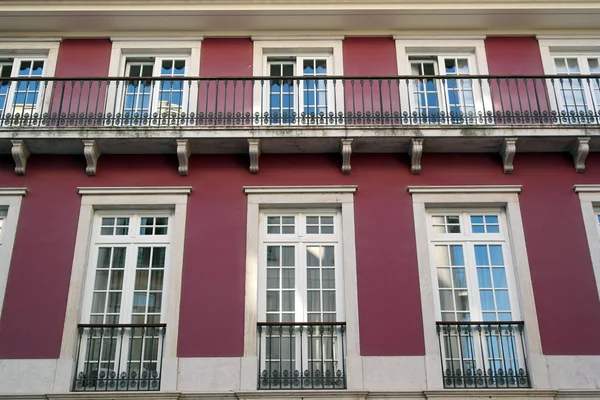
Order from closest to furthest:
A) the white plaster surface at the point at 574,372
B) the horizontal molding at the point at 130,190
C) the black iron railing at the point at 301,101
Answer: the white plaster surface at the point at 574,372, the horizontal molding at the point at 130,190, the black iron railing at the point at 301,101

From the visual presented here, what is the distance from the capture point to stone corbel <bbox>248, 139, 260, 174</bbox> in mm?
10586

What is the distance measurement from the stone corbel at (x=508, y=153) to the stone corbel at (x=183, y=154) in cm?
493

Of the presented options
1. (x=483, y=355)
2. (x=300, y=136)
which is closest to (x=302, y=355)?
(x=483, y=355)

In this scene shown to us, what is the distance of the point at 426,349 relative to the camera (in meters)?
9.53

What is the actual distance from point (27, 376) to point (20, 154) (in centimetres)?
342

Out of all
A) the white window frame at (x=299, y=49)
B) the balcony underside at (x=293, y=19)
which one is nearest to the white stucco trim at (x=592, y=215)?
the balcony underside at (x=293, y=19)

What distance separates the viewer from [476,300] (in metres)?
10.1

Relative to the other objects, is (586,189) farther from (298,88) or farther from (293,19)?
(293,19)

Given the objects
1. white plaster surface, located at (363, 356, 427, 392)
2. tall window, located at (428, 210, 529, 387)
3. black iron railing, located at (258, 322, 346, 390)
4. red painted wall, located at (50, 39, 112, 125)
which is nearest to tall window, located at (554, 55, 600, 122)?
tall window, located at (428, 210, 529, 387)

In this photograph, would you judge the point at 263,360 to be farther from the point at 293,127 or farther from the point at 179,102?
the point at 179,102

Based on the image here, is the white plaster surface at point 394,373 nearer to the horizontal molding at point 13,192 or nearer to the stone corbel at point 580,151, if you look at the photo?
the stone corbel at point 580,151

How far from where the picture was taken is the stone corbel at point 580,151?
10.5m

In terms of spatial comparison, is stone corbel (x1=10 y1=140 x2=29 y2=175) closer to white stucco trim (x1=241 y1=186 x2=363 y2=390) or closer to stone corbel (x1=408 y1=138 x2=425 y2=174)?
white stucco trim (x1=241 y1=186 x2=363 y2=390)

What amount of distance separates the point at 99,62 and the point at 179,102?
5.53ft
